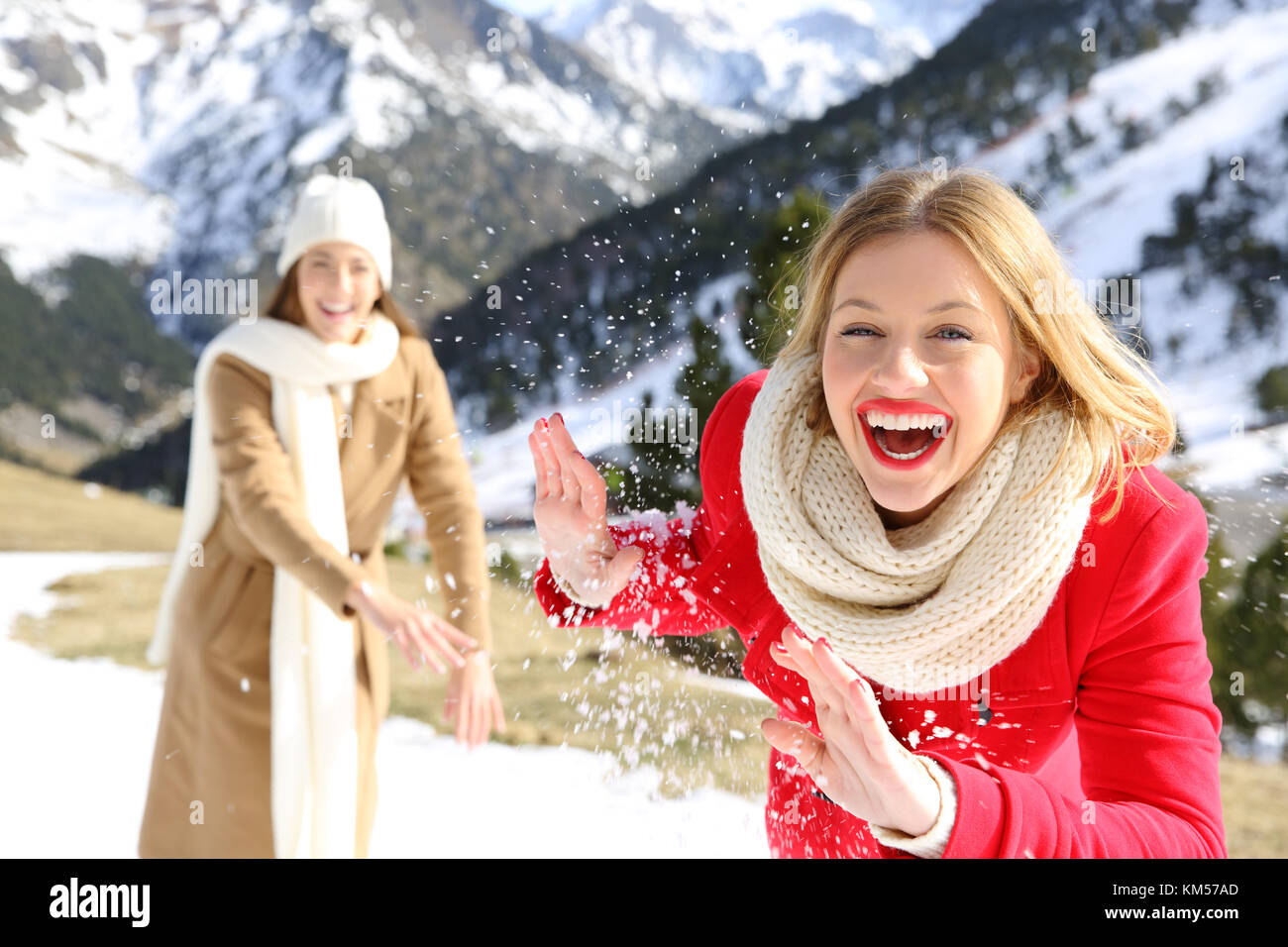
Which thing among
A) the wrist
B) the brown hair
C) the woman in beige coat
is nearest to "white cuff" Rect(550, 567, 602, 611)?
the woman in beige coat

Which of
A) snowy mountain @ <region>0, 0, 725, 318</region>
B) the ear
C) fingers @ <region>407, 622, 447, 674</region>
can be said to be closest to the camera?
the ear

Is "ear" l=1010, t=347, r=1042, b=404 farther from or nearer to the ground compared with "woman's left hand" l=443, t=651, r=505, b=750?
farther from the ground

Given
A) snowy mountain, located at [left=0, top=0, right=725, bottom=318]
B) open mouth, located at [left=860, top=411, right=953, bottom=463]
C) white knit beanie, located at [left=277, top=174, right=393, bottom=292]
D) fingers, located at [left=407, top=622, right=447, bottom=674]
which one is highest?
snowy mountain, located at [left=0, top=0, right=725, bottom=318]

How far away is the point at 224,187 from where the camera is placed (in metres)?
60.9

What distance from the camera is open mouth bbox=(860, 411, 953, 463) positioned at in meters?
1.33

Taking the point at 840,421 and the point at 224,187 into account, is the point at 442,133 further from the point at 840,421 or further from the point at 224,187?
the point at 840,421

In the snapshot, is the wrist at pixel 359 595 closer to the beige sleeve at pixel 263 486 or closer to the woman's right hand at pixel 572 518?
the beige sleeve at pixel 263 486

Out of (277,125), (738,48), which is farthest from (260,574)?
(277,125)

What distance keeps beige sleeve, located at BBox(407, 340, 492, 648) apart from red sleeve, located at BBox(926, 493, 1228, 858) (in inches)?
66.4

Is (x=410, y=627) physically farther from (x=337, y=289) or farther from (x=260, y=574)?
(x=337, y=289)

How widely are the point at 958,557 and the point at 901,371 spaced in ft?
0.90

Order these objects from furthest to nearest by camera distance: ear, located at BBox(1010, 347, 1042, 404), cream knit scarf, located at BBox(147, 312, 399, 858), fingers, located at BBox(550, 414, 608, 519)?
cream knit scarf, located at BBox(147, 312, 399, 858), fingers, located at BBox(550, 414, 608, 519), ear, located at BBox(1010, 347, 1042, 404)

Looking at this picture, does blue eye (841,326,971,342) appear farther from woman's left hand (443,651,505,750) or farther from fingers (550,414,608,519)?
woman's left hand (443,651,505,750)
